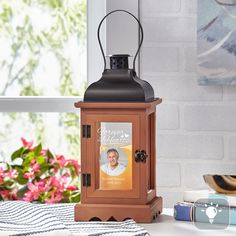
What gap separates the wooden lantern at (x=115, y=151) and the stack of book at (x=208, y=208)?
10 centimetres

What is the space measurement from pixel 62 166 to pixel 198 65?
27.9 inches

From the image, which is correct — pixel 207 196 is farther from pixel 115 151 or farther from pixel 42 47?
pixel 42 47

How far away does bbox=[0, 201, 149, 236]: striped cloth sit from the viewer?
2332 millimetres

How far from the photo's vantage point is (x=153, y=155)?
2693 millimetres

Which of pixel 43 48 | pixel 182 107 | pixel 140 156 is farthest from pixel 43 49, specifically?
pixel 140 156

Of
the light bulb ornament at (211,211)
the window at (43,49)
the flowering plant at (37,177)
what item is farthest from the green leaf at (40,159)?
the light bulb ornament at (211,211)

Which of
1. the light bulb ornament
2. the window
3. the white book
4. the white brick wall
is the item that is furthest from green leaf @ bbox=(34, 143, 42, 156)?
the light bulb ornament

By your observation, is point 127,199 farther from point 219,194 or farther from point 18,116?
point 18,116

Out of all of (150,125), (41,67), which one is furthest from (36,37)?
(150,125)

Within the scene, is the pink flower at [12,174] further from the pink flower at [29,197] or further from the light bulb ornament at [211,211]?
the light bulb ornament at [211,211]

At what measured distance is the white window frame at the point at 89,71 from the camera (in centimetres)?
309

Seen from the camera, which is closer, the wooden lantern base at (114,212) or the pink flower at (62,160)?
the wooden lantern base at (114,212)

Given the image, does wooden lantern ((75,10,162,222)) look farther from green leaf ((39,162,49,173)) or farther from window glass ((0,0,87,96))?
window glass ((0,0,87,96))

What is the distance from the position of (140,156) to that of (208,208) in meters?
0.26
